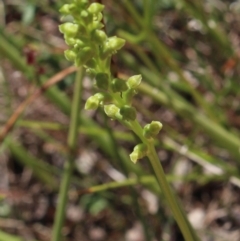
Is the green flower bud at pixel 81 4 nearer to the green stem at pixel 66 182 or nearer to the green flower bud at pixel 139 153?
the green flower bud at pixel 139 153

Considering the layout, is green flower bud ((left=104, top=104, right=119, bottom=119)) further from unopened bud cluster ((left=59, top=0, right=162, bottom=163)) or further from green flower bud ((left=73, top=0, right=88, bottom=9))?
green flower bud ((left=73, top=0, right=88, bottom=9))

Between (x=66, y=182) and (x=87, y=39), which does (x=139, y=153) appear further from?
(x=66, y=182)

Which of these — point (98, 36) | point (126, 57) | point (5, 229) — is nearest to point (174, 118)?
point (126, 57)

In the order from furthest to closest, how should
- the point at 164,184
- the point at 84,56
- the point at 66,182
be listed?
the point at 66,182
the point at 164,184
the point at 84,56

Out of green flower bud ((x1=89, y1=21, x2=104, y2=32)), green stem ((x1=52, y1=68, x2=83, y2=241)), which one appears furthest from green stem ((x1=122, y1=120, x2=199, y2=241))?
green stem ((x1=52, y1=68, x2=83, y2=241))

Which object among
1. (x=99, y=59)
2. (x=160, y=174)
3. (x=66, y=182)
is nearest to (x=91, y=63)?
(x=99, y=59)

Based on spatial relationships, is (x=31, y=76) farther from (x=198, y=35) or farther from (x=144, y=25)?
(x=198, y=35)

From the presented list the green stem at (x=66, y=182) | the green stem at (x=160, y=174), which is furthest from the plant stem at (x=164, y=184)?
the green stem at (x=66, y=182)
